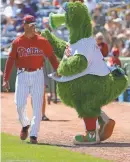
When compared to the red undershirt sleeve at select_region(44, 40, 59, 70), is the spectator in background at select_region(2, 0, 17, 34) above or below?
below

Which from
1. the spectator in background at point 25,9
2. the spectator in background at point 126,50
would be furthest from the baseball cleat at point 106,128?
the spectator in background at point 25,9

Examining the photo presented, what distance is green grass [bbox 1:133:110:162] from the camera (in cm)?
838

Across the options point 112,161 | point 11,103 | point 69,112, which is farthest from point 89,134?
point 11,103

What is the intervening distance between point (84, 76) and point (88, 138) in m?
0.97

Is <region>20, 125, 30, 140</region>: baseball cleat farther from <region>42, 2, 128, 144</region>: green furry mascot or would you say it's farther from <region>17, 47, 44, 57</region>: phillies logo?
<region>17, 47, 44, 57</region>: phillies logo

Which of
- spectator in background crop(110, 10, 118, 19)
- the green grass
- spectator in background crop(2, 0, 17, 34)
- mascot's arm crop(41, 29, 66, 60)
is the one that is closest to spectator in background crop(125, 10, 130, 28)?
spectator in background crop(110, 10, 118, 19)

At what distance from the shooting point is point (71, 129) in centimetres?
1197

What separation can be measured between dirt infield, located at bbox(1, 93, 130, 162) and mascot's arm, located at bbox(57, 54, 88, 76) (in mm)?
1113

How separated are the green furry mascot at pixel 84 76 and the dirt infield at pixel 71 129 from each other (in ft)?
1.47

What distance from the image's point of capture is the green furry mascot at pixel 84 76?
9766 mm

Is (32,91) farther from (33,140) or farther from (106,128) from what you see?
(106,128)

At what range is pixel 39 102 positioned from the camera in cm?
1012

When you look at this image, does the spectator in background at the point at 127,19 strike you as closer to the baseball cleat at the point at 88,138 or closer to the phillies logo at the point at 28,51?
the phillies logo at the point at 28,51

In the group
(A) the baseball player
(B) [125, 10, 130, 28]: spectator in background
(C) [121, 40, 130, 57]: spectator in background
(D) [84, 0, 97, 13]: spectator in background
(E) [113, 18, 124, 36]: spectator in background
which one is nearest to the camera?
(A) the baseball player
